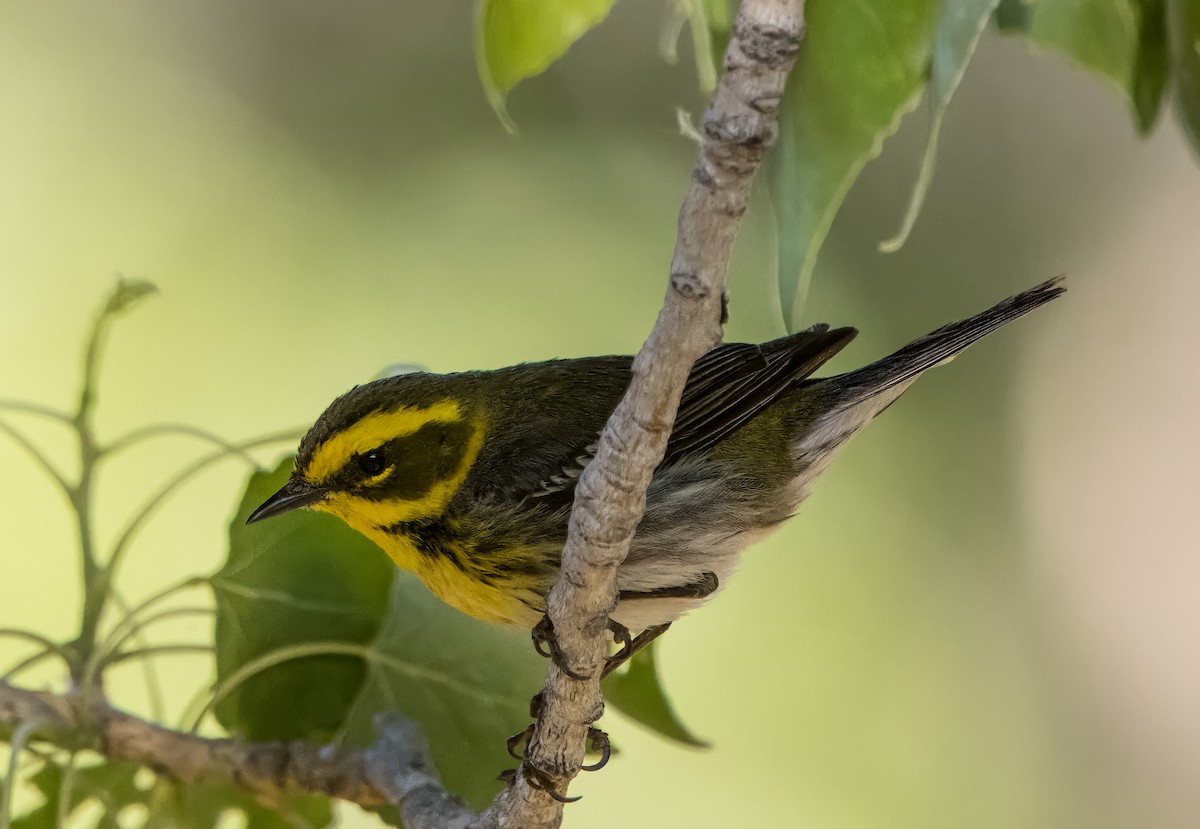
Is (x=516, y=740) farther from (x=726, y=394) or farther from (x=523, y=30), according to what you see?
(x=523, y=30)

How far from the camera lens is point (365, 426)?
152cm

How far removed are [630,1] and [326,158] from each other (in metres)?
1.13

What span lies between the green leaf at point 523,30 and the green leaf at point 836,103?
198 millimetres

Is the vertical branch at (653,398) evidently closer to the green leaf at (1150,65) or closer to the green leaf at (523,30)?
the green leaf at (523,30)

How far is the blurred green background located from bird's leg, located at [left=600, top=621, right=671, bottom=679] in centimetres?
157

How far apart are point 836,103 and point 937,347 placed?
68 centimetres

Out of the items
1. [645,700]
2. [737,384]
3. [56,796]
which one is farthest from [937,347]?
[56,796]

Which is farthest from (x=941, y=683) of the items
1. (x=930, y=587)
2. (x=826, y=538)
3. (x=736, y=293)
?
(x=736, y=293)

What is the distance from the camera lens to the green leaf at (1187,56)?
3.69ft

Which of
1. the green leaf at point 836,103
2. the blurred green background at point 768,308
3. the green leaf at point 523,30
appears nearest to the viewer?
the green leaf at point 836,103

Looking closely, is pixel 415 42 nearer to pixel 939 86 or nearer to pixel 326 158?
pixel 326 158

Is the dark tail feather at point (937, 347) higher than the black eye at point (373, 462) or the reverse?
higher

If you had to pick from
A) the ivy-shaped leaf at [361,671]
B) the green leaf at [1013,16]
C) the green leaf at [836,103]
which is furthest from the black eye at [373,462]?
the green leaf at [1013,16]

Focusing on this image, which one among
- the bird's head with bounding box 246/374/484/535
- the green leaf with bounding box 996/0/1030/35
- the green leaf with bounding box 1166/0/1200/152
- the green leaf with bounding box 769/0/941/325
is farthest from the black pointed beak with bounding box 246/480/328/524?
the green leaf with bounding box 1166/0/1200/152
